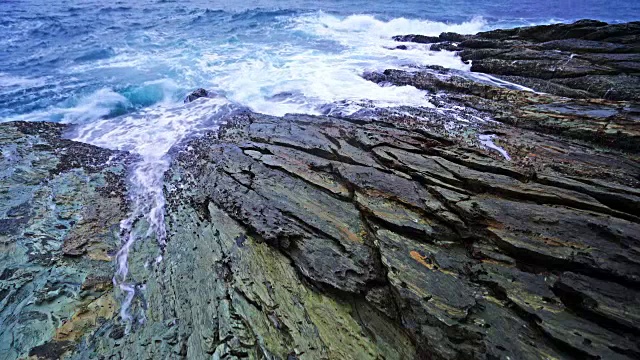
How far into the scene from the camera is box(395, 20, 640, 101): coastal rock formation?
13516 millimetres

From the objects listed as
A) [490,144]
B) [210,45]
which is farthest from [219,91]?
[490,144]

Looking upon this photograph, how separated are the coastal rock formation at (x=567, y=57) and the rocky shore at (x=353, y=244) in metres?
2.34

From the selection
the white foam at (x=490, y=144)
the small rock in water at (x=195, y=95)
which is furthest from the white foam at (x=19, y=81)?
the white foam at (x=490, y=144)

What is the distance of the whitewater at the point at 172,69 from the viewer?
13547 millimetres

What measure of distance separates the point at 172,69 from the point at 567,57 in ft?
81.6

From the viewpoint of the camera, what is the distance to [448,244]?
6422 millimetres

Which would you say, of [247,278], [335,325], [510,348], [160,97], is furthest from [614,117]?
[160,97]

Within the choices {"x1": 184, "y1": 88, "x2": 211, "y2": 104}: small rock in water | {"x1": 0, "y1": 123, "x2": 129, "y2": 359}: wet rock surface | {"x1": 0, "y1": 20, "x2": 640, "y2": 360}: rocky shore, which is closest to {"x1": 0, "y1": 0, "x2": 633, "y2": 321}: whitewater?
{"x1": 0, "y1": 123, "x2": 129, "y2": 359}: wet rock surface

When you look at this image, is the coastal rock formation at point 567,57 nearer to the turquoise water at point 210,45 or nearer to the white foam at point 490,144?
the turquoise water at point 210,45

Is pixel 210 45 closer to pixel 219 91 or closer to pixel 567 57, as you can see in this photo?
pixel 219 91

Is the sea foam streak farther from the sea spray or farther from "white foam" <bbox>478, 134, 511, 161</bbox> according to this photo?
"white foam" <bbox>478, 134, 511, 161</bbox>

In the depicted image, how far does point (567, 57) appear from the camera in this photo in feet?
53.0

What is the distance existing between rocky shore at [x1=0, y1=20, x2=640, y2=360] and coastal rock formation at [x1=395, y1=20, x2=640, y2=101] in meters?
2.34

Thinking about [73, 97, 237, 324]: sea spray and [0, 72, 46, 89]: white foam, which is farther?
[0, 72, 46, 89]: white foam
